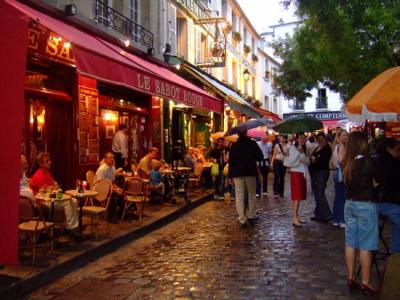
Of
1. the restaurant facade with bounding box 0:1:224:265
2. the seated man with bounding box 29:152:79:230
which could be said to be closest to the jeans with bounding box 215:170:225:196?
the restaurant facade with bounding box 0:1:224:265

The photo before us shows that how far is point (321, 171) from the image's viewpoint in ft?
31.1

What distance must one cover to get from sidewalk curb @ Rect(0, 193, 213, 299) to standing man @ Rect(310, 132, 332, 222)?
3.09 metres

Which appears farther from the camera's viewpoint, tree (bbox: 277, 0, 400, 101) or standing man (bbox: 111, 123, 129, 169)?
standing man (bbox: 111, 123, 129, 169)

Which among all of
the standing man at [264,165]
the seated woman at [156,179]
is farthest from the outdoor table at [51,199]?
the standing man at [264,165]

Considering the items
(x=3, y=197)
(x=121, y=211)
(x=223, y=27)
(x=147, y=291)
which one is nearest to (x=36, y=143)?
(x=121, y=211)

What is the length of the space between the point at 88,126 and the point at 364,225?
7.63m

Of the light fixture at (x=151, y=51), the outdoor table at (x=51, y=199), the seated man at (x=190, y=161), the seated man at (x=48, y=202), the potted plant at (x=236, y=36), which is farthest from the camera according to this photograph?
the potted plant at (x=236, y=36)

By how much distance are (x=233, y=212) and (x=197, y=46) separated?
11492 mm

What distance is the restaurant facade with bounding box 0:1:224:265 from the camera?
5.43 m

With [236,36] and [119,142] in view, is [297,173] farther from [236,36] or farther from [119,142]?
[236,36]

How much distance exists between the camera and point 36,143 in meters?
9.98

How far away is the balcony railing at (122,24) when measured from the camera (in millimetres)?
12281

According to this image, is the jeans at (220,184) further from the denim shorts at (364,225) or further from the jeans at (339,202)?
the denim shorts at (364,225)

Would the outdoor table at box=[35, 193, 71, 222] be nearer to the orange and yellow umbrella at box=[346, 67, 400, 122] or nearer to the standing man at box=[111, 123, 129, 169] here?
the orange and yellow umbrella at box=[346, 67, 400, 122]
